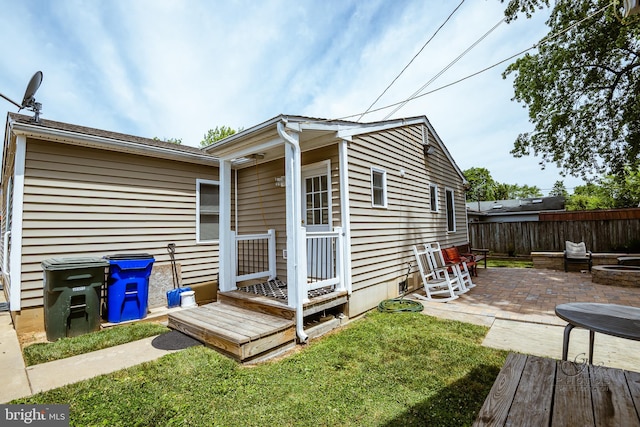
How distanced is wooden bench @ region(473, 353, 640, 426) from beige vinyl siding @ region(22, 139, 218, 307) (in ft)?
19.8

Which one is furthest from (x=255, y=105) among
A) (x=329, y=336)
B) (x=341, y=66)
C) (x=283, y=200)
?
(x=329, y=336)

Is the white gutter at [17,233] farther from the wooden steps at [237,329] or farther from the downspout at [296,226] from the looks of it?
the downspout at [296,226]

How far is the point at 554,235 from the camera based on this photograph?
11797 millimetres

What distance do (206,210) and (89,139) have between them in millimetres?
2510

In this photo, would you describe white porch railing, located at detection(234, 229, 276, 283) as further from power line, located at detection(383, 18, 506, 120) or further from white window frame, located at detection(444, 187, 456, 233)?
white window frame, located at detection(444, 187, 456, 233)

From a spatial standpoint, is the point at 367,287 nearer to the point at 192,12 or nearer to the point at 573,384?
the point at 573,384

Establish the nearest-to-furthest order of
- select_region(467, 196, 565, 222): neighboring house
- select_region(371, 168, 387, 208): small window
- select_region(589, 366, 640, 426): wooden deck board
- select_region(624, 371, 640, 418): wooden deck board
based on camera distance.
A: select_region(589, 366, 640, 426): wooden deck board, select_region(624, 371, 640, 418): wooden deck board, select_region(371, 168, 387, 208): small window, select_region(467, 196, 565, 222): neighboring house

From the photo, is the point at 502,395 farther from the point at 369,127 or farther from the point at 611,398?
the point at 369,127

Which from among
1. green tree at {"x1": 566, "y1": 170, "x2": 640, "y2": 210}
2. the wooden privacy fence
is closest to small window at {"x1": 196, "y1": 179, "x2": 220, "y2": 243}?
the wooden privacy fence

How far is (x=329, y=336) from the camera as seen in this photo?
4.20 metres

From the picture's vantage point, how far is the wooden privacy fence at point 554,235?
34.3 feet

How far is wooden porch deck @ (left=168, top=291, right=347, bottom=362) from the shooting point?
3.47 metres

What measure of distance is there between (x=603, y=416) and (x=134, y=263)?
221 inches

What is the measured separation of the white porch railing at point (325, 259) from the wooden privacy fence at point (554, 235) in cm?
1125
